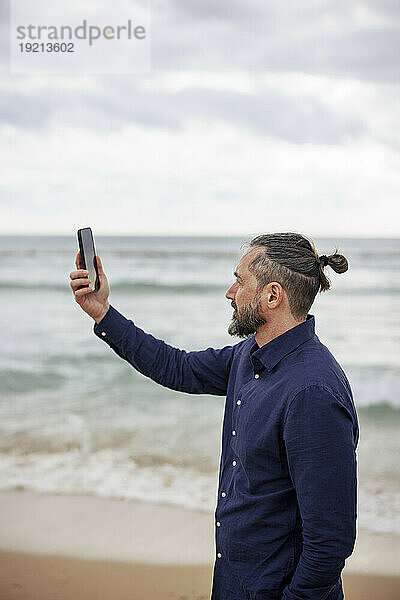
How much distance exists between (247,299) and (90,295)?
1.52ft

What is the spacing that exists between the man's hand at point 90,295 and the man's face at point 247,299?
1.31 ft

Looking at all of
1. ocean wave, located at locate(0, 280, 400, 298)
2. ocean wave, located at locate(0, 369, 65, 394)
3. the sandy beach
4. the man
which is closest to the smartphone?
the man

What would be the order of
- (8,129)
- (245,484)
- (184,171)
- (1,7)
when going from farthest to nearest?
1. (184,171)
2. (8,129)
3. (1,7)
4. (245,484)

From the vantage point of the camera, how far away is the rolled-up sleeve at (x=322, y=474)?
1.28 metres

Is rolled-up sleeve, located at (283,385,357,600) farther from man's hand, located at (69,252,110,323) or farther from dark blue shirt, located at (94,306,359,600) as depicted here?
man's hand, located at (69,252,110,323)

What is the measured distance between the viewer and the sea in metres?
4.26

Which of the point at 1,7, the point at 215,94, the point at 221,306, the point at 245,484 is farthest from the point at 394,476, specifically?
the point at 215,94

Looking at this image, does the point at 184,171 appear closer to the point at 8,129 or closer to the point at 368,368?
the point at 8,129

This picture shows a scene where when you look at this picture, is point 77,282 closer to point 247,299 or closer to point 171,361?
point 171,361

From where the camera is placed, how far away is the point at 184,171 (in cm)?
1997

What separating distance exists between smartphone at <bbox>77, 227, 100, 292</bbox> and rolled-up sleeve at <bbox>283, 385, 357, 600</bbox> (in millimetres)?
662

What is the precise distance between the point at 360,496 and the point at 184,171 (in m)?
16.8

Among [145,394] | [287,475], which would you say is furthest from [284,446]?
[145,394]

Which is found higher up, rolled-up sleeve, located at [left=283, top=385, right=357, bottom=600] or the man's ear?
the man's ear
